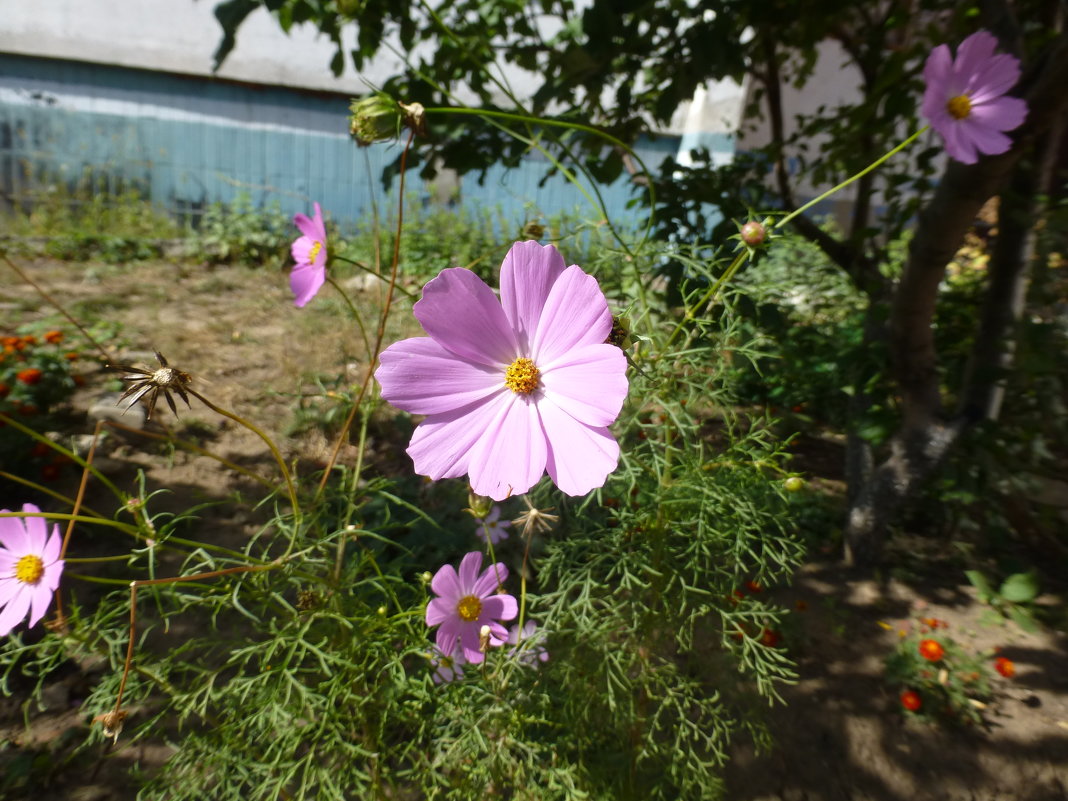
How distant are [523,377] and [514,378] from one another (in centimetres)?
1

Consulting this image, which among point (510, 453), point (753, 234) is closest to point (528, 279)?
point (510, 453)

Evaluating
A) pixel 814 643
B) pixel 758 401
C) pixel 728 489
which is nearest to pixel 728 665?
pixel 814 643

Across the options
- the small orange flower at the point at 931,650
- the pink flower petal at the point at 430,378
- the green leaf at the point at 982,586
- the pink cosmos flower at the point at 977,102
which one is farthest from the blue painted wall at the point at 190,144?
the pink flower petal at the point at 430,378

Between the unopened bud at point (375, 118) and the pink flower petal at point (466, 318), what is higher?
the unopened bud at point (375, 118)

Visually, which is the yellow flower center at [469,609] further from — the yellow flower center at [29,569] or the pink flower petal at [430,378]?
the yellow flower center at [29,569]

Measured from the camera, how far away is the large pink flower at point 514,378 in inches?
24.9

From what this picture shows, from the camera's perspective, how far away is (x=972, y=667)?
1.67m

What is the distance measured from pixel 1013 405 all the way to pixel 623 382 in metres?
1.83

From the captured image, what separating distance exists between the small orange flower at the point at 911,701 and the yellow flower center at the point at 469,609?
3.82 ft

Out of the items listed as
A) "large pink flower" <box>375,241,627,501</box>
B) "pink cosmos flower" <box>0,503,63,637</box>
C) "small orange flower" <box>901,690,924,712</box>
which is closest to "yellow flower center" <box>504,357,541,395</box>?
"large pink flower" <box>375,241,627,501</box>

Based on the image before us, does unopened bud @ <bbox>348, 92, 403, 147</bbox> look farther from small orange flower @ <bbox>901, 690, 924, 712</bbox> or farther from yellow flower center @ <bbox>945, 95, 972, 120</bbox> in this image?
small orange flower @ <bbox>901, 690, 924, 712</bbox>

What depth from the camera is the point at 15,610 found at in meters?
0.80

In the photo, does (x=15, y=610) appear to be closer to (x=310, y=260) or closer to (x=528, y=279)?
(x=310, y=260)

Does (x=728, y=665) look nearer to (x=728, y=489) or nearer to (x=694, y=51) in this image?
(x=728, y=489)
